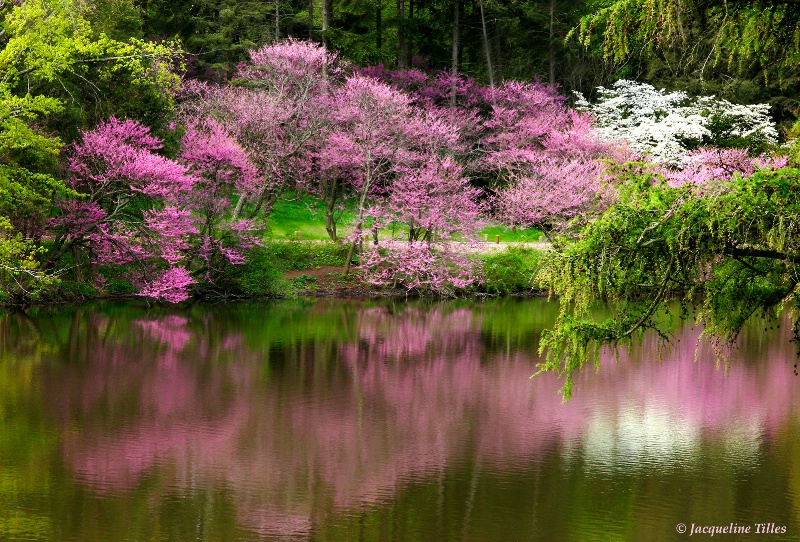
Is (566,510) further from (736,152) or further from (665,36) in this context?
(736,152)

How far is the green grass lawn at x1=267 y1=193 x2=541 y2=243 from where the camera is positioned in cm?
4222

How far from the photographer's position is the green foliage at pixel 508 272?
3766 cm

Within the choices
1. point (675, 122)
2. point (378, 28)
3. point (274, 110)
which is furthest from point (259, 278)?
point (378, 28)

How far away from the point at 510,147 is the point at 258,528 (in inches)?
1430

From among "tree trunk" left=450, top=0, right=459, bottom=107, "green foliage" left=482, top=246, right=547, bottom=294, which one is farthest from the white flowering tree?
"green foliage" left=482, top=246, right=547, bottom=294

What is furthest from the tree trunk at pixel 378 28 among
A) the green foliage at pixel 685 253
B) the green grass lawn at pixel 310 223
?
the green foliage at pixel 685 253

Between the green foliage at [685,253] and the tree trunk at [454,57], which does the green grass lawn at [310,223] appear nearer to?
the tree trunk at [454,57]

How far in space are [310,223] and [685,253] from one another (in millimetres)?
34864

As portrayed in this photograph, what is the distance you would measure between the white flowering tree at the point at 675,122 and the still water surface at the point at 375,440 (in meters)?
18.3

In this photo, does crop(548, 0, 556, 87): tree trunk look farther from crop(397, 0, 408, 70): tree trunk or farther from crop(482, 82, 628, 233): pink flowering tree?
crop(397, 0, 408, 70): tree trunk

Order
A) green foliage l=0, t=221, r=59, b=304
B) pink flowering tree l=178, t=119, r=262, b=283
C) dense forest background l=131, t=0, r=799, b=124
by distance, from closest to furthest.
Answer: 1. green foliage l=0, t=221, r=59, b=304
2. pink flowering tree l=178, t=119, r=262, b=283
3. dense forest background l=131, t=0, r=799, b=124

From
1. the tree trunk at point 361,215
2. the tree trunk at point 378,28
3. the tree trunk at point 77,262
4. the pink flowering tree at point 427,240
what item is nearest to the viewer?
the tree trunk at point 77,262

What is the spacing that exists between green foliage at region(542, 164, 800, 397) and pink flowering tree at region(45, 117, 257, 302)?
71.7 feet

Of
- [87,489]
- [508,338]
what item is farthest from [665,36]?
[508,338]
